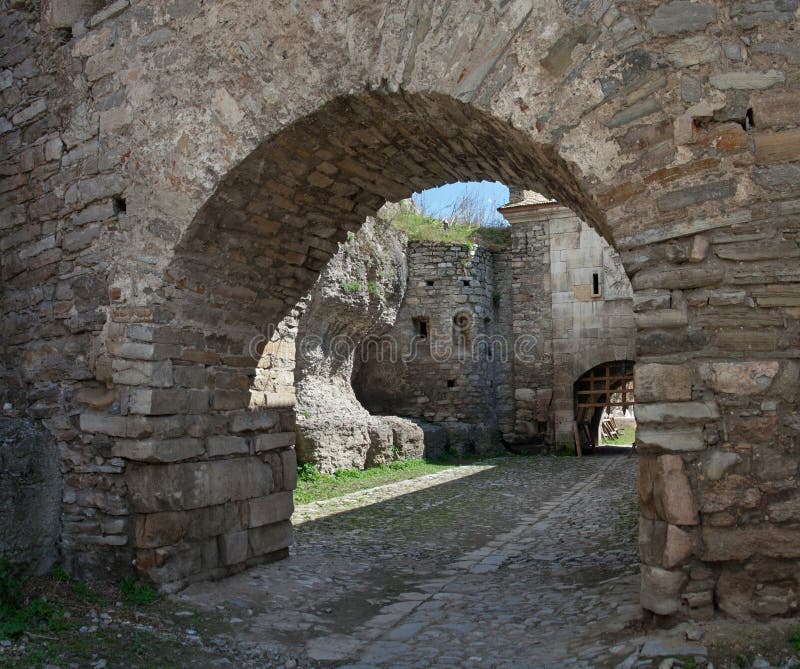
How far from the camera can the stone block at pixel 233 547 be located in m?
4.51

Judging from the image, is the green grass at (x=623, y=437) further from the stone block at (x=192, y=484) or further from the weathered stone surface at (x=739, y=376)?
the weathered stone surface at (x=739, y=376)

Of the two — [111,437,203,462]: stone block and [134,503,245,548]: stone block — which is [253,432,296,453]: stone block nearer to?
[134,503,245,548]: stone block

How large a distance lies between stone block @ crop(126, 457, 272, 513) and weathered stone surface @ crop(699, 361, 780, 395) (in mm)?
2909

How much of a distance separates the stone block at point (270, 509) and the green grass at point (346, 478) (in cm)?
274

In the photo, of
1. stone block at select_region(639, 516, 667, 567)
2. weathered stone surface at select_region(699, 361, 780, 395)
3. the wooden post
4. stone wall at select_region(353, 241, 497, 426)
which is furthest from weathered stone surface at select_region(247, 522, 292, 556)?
the wooden post

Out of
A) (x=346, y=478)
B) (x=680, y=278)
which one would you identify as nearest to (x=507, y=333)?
(x=346, y=478)

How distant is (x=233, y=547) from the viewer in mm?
4586

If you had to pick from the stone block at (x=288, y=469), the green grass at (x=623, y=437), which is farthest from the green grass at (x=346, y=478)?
the green grass at (x=623, y=437)

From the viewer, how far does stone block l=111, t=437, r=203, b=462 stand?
4.17 metres

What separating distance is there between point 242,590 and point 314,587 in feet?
1.44

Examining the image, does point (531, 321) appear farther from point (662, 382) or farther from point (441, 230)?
point (662, 382)

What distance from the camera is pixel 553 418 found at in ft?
47.0

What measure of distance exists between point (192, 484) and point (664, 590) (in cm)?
271

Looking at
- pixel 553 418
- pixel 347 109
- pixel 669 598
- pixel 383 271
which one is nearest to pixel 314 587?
pixel 669 598
